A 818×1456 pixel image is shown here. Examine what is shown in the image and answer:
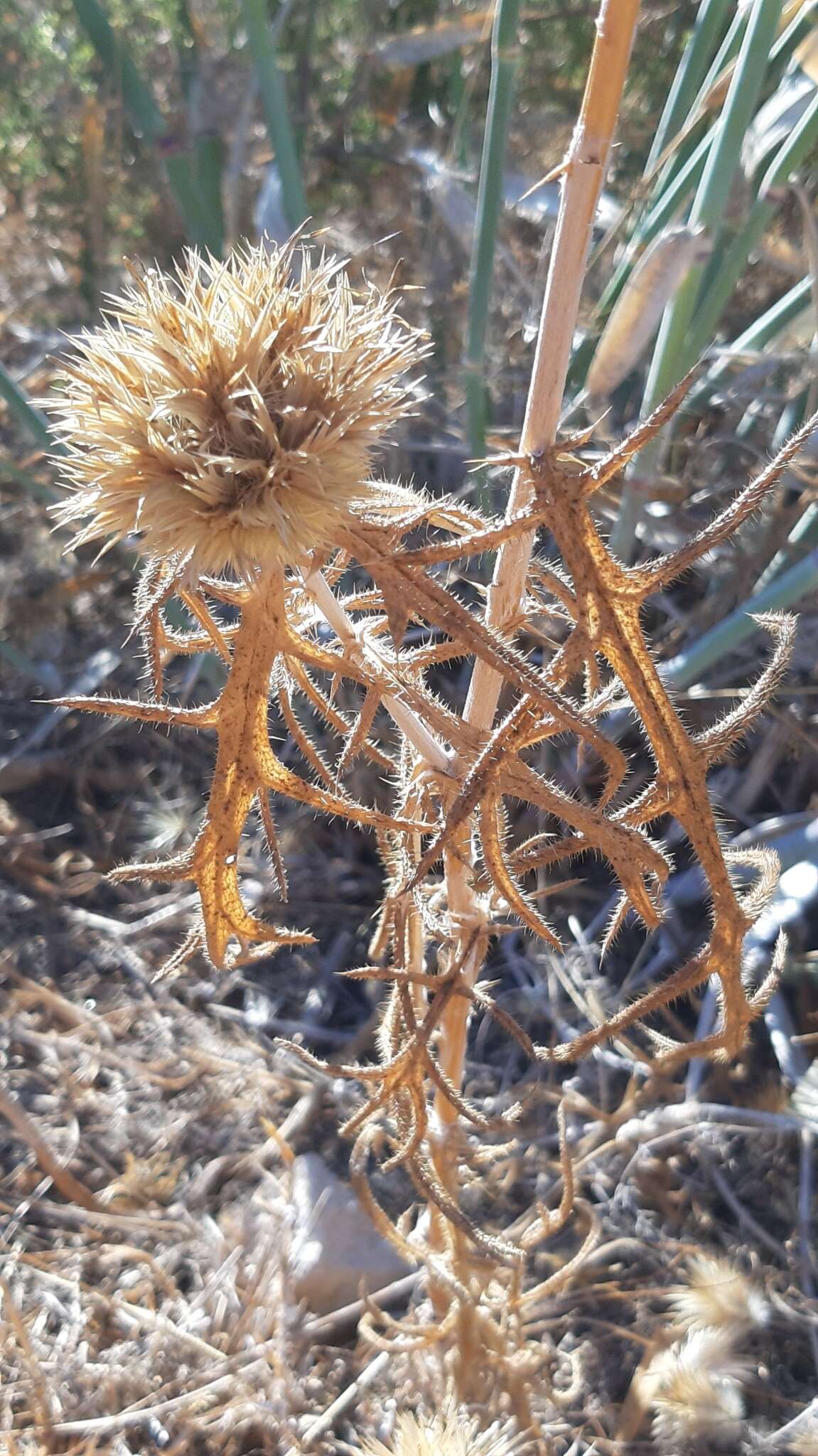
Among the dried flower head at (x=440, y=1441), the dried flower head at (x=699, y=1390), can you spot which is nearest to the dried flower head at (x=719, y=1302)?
the dried flower head at (x=699, y=1390)

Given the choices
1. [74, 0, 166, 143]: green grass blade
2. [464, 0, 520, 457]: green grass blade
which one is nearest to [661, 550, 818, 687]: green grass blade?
[464, 0, 520, 457]: green grass blade

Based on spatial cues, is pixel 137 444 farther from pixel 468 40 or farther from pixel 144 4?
pixel 144 4

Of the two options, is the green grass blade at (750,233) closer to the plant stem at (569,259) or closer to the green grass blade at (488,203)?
the green grass blade at (488,203)

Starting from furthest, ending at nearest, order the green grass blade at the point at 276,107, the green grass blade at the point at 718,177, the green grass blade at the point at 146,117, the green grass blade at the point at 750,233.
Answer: the green grass blade at the point at 146,117
the green grass blade at the point at 276,107
the green grass blade at the point at 750,233
the green grass blade at the point at 718,177

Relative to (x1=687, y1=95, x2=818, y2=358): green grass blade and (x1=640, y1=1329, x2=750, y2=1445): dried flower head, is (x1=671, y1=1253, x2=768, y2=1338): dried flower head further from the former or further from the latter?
(x1=687, y1=95, x2=818, y2=358): green grass blade

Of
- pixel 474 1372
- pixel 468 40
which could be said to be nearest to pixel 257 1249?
pixel 474 1372
